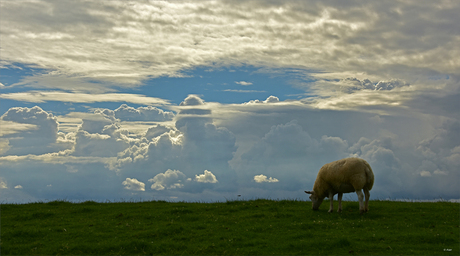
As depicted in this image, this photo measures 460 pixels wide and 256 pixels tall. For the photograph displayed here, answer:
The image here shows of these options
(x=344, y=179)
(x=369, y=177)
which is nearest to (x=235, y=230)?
(x=344, y=179)

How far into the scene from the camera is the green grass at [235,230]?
16984mm

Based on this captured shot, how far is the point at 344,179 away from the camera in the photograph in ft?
75.6

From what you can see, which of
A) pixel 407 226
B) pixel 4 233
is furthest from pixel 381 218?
pixel 4 233

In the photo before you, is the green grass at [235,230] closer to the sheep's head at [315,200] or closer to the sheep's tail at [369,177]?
the sheep's head at [315,200]

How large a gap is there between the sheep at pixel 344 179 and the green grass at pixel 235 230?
125 cm

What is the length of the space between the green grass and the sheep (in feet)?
4.11

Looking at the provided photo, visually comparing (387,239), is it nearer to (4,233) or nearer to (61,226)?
(61,226)

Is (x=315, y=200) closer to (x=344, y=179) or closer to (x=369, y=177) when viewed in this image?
(x=344, y=179)

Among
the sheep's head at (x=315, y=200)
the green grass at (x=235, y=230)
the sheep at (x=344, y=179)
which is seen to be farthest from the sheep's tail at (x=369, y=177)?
the sheep's head at (x=315, y=200)

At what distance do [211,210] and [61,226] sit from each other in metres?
10.2

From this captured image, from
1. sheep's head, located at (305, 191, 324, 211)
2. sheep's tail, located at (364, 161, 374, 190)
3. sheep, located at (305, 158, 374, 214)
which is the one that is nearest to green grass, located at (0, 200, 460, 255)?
sheep's head, located at (305, 191, 324, 211)

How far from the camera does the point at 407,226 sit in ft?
65.2

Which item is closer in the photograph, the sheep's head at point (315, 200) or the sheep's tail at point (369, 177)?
the sheep's tail at point (369, 177)

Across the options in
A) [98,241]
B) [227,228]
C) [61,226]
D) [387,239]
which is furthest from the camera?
[61,226]
